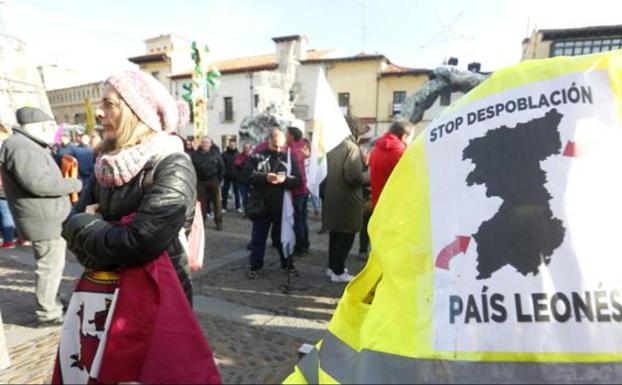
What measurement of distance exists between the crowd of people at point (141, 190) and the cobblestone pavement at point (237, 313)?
27 cm

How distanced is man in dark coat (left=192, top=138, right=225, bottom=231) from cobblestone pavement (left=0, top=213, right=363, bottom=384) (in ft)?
6.68

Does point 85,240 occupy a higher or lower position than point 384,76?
lower

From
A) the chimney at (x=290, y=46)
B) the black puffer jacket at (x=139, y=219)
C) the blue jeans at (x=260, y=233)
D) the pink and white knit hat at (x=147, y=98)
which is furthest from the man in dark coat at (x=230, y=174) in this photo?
the chimney at (x=290, y=46)

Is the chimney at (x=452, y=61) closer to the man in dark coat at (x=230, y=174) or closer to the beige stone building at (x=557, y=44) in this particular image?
the beige stone building at (x=557, y=44)

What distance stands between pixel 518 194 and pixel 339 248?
3701 mm

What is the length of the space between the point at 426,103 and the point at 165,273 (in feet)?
38.9

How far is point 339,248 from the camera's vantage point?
16.0 feet

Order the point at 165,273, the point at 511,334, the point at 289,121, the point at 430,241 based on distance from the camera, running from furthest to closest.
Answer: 1. the point at 289,121
2. the point at 165,273
3. the point at 430,241
4. the point at 511,334

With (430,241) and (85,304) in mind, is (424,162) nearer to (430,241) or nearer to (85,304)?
(430,241)

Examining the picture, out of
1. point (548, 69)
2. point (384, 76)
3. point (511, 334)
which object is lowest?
point (511, 334)

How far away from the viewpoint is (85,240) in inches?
62.6

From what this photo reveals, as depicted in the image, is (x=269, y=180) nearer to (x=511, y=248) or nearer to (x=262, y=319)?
(x=262, y=319)

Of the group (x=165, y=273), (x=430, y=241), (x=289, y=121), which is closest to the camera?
(x=430, y=241)

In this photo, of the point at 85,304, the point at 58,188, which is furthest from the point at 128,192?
the point at 58,188
